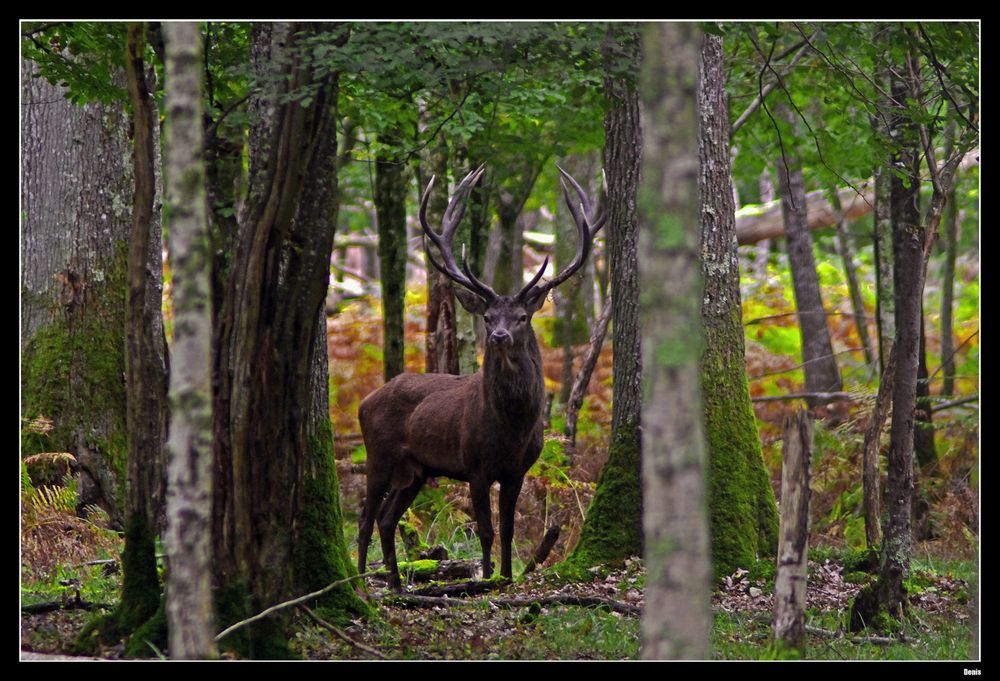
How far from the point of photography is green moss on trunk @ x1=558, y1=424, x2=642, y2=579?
335 inches

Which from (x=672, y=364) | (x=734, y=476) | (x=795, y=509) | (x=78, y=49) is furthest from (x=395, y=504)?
(x=672, y=364)

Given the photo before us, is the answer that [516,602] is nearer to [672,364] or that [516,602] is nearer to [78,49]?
[672,364]

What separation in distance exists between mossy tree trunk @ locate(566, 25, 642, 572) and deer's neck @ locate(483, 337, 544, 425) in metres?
0.65

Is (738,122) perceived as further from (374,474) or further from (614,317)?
(374,474)

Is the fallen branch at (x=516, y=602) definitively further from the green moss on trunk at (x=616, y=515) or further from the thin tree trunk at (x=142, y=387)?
the thin tree trunk at (x=142, y=387)

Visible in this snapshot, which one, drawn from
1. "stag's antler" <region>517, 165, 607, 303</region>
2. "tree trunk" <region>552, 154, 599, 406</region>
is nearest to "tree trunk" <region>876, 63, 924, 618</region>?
"stag's antler" <region>517, 165, 607, 303</region>

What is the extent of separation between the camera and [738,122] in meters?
13.1

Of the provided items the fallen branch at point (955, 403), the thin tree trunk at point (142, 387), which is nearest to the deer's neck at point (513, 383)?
the thin tree trunk at point (142, 387)

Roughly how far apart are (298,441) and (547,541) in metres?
3.36

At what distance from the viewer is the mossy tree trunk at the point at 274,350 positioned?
19.6 feet

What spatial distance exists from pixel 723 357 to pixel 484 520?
7.54 feet

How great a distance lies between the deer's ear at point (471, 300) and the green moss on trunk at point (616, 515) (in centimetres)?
149

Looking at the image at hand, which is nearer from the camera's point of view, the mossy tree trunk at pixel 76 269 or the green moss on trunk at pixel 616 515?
the green moss on trunk at pixel 616 515

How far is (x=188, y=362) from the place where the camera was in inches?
177
